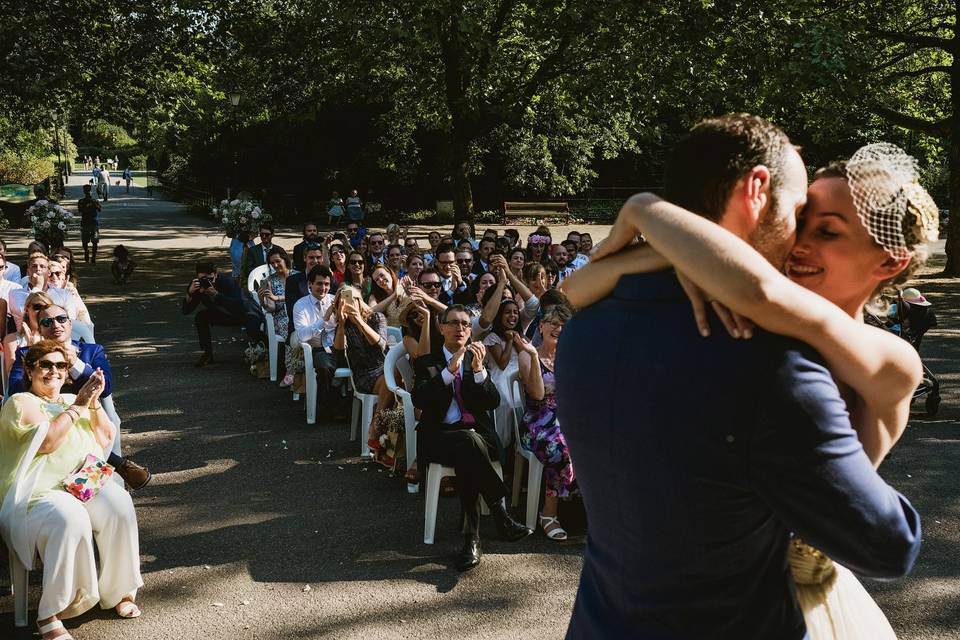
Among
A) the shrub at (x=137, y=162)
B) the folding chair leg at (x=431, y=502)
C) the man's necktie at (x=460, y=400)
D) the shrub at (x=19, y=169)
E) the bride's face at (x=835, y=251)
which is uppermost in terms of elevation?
the shrub at (x=137, y=162)

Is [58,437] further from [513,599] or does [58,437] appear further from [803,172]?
[803,172]

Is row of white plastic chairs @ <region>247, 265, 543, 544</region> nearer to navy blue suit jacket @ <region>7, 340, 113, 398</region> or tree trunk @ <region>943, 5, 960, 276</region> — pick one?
navy blue suit jacket @ <region>7, 340, 113, 398</region>

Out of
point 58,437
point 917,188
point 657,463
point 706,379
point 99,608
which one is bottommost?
point 99,608

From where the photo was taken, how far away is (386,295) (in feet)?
28.4

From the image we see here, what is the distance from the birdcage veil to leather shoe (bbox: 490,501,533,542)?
4.05m

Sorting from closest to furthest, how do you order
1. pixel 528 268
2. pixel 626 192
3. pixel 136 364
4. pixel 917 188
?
1. pixel 917 188
2. pixel 528 268
3. pixel 136 364
4. pixel 626 192

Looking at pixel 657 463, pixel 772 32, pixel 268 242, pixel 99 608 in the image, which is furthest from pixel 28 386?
pixel 772 32

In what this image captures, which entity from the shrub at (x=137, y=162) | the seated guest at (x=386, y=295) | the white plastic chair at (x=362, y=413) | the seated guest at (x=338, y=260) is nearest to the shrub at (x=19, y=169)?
the seated guest at (x=338, y=260)

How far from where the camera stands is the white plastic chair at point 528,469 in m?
5.55

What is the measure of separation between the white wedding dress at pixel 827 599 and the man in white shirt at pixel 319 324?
647cm

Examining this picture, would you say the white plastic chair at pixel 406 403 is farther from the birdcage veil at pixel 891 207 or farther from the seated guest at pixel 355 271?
the birdcage veil at pixel 891 207

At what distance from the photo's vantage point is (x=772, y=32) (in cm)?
1230

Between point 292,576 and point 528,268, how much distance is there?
4992 mm

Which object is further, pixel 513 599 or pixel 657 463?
pixel 513 599
